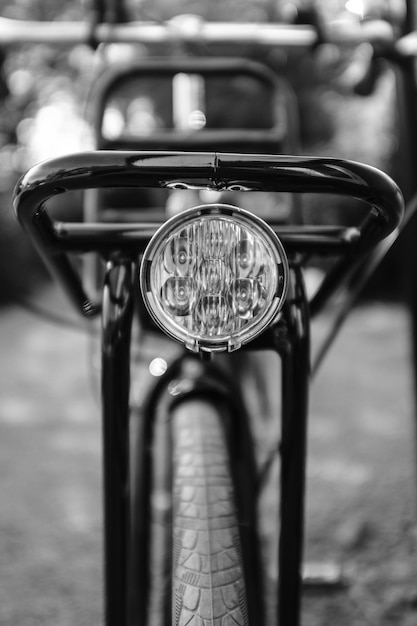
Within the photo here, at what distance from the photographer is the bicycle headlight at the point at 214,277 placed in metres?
0.59

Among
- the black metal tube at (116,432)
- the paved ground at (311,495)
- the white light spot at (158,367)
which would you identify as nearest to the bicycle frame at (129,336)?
the black metal tube at (116,432)

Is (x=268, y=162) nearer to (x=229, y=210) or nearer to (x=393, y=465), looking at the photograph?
(x=229, y=210)

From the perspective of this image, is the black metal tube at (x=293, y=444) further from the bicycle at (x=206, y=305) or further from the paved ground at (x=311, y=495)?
the paved ground at (x=311, y=495)

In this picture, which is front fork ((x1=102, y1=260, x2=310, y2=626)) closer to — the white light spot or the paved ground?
the white light spot

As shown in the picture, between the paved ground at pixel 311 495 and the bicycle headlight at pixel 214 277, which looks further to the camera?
the paved ground at pixel 311 495

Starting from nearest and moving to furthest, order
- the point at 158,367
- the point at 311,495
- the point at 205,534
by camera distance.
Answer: the point at 205,534, the point at 158,367, the point at 311,495

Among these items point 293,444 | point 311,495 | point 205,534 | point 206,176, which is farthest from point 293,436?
point 311,495

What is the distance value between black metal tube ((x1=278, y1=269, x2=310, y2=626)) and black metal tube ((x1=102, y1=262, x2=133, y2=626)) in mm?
190

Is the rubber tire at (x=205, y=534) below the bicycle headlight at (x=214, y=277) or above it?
below

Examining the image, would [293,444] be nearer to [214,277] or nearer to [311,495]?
[214,277]

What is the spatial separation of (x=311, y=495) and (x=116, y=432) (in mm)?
1425

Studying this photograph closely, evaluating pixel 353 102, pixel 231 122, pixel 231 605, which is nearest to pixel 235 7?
pixel 231 122

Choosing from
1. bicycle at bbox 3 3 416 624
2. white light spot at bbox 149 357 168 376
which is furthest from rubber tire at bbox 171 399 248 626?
white light spot at bbox 149 357 168 376

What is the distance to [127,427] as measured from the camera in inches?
28.9
